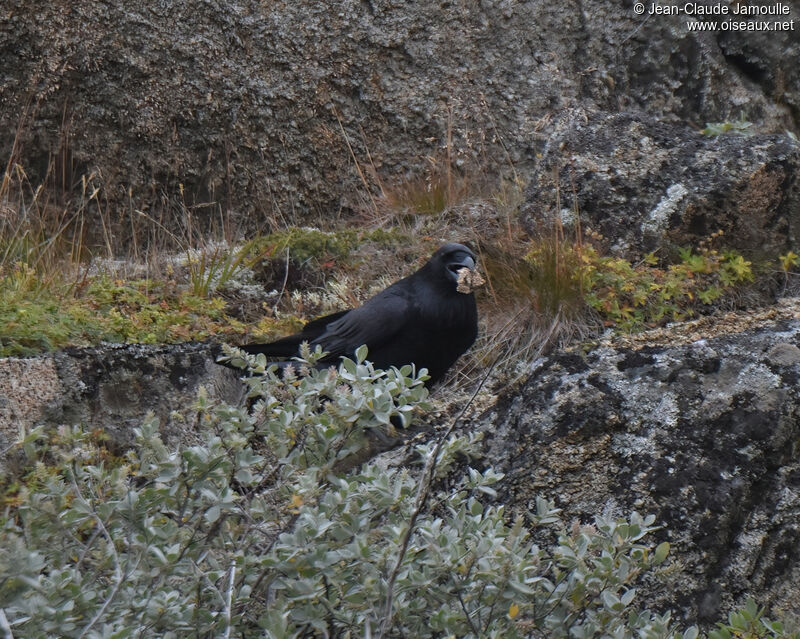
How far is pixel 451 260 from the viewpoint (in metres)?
4.57

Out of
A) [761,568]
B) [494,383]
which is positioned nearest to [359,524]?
[761,568]

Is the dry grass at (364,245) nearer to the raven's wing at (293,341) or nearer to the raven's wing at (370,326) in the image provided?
the raven's wing at (370,326)

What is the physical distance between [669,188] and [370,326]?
1821 mm

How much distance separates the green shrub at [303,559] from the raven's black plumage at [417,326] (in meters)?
2.29

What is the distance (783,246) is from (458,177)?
245 cm

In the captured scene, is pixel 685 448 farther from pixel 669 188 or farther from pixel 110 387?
pixel 669 188

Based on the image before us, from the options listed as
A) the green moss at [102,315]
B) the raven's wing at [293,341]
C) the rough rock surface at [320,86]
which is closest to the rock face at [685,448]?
the raven's wing at [293,341]

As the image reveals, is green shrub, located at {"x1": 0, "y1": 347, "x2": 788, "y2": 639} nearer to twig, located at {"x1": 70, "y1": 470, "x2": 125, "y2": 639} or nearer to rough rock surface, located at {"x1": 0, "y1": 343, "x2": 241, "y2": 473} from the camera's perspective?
twig, located at {"x1": 70, "y1": 470, "x2": 125, "y2": 639}

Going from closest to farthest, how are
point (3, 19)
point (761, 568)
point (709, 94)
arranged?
1. point (761, 568)
2. point (3, 19)
3. point (709, 94)

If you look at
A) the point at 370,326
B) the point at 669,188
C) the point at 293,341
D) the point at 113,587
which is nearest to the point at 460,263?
the point at 370,326

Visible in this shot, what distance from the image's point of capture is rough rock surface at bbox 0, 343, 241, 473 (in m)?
3.73

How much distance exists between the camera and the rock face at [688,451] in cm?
252

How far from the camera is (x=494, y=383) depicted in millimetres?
3293

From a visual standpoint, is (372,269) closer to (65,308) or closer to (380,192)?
(380,192)
